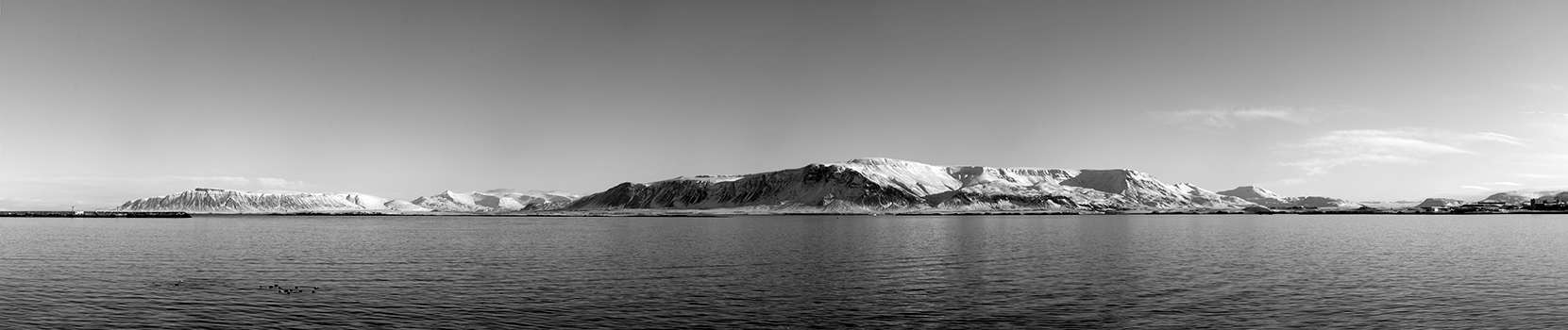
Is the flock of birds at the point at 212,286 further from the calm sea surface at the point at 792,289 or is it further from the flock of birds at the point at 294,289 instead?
the calm sea surface at the point at 792,289

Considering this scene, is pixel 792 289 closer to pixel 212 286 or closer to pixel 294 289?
pixel 294 289

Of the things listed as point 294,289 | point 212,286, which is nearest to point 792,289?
point 294,289

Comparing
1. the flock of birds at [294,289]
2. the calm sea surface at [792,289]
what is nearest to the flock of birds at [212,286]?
the flock of birds at [294,289]

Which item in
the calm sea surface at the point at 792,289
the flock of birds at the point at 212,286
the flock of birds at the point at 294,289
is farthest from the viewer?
the flock of birds at the point at 212,286

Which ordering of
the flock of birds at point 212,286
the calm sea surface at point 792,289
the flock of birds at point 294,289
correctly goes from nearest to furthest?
the calm sea surface at point 792,289 → the flock of birds at point 294,289 → the flock of birds at point 212,286

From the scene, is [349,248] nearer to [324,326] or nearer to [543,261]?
[543,261]

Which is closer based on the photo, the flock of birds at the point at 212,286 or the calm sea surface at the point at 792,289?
the calm sea surface at the point at 792,289

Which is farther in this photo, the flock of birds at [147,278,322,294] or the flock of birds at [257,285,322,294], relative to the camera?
the flock of birds at [147,278,322,294]

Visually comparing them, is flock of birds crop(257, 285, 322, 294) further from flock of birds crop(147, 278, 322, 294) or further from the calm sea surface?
the calm sea surface

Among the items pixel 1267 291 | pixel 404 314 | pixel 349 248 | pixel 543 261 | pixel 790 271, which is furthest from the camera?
pixel 349 248

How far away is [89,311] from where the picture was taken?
134 ft

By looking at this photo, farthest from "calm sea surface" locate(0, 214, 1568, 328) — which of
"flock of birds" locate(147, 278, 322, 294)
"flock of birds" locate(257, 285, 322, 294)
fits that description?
"flock of birds" locate(257, 285, 322, 294)

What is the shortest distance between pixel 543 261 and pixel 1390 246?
294 ft

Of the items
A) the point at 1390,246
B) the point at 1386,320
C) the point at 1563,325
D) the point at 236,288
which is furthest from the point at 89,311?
the point at 1390,246
